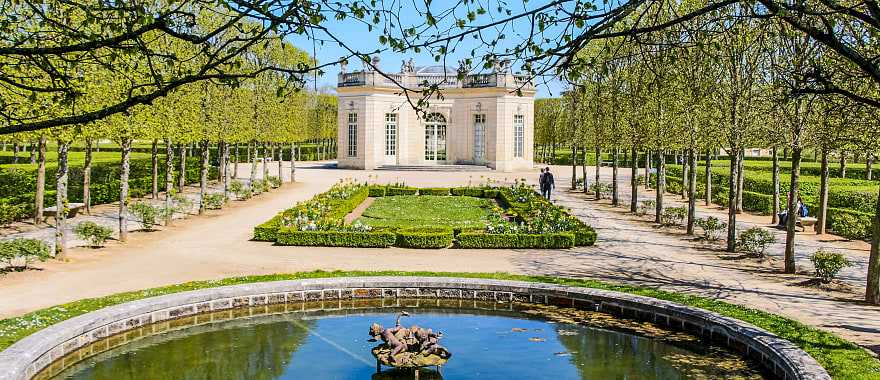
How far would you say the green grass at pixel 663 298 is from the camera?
30.7 feet

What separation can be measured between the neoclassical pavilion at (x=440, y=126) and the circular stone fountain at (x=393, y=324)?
118ft

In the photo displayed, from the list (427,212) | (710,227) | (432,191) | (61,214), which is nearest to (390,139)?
(432,191)

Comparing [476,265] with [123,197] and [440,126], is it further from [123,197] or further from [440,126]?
[440,126]

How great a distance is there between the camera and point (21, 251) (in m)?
14.7

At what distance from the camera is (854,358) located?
9.50 metres

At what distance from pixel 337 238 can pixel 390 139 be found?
3159 cm

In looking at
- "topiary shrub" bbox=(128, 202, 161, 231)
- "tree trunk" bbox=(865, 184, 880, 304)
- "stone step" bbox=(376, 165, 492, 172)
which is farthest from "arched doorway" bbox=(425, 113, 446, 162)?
"tree trunk" bbox=(865, 184, 880, 304)

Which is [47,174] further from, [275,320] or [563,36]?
[563,36]

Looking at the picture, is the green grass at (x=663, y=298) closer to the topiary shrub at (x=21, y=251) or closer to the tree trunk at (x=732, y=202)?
the topiary shrub at (x=21, y=251)

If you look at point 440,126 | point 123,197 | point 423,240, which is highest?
point 440,126

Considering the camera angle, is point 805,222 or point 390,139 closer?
point 805,222

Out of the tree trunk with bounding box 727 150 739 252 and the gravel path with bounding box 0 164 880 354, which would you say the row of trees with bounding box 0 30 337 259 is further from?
the tree trunk with bounding box 727 150 739 252

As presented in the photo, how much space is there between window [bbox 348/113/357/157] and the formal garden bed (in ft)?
64.5

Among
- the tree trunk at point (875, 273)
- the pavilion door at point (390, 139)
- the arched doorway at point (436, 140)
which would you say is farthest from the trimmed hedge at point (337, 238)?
the arched doorway at point (436, 140)
